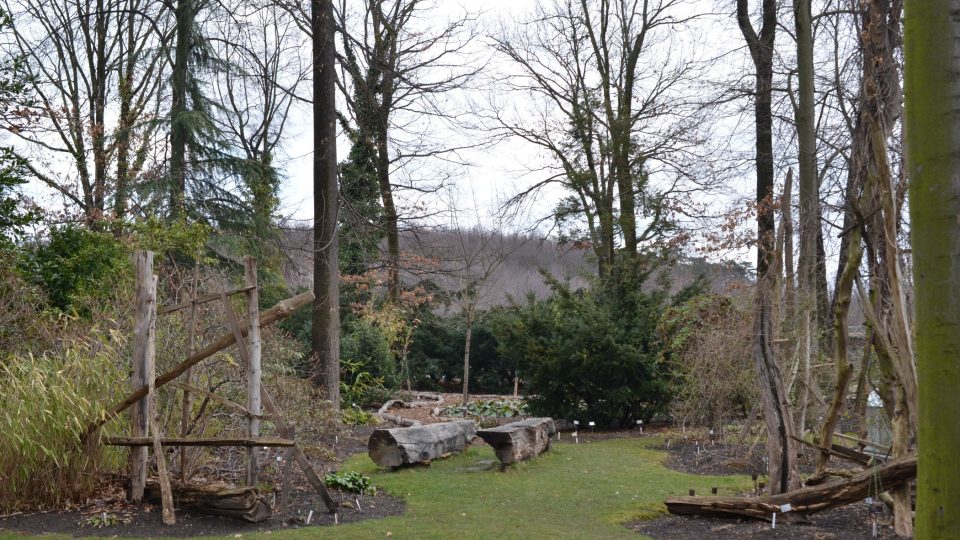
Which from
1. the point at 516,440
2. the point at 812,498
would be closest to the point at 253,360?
the point at 516,440

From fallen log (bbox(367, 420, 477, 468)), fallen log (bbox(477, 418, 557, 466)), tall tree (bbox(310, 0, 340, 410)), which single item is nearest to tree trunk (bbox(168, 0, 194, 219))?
tall tree (bbox(310, 0, 340, 410))

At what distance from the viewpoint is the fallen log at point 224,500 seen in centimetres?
739

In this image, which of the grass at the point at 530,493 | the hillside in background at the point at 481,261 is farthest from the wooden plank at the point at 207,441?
the hillside in background at the point at 481,261

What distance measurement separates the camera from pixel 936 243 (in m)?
3.53

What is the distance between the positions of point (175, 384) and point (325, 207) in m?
7.27

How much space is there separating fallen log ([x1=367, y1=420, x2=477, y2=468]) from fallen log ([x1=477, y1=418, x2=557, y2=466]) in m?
0.79

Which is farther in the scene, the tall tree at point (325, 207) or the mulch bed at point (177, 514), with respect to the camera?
the tall tree at point (325, 207)

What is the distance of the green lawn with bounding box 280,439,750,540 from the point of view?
733 cm

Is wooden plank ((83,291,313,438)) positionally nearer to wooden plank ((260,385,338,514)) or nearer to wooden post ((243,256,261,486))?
wooden post ((243,256,261,486))

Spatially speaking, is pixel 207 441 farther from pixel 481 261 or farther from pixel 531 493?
pixel 481 261

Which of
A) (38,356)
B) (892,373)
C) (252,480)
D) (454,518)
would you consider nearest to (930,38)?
(892,373)

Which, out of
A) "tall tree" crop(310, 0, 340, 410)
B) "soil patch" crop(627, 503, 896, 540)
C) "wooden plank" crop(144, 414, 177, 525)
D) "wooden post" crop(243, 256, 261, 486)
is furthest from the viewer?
"tall tree" crop(310, 0, 340, 410)

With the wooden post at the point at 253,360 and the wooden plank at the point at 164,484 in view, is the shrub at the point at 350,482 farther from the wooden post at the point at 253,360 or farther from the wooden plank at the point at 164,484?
the wooden plank at the point at 164,484

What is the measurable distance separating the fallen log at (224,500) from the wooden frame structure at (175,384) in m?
0.29
